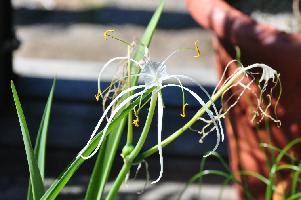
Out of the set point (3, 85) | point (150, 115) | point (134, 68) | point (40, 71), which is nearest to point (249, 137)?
point (134, 68)

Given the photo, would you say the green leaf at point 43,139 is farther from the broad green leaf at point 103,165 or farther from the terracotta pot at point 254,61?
the terracotta pot at point 254,61

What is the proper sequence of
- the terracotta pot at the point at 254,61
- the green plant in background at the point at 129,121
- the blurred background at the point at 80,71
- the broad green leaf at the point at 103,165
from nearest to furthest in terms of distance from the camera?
the green plant in background at the point at 129,121, the broad green leaf at the point at 103,165, the terracotta pot at the point at 254,61, the blurred background at the point at 80,71

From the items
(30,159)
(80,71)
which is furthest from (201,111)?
(80,71)

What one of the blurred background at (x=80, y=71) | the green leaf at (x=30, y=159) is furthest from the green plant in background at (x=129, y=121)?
the blurred background at (x=80, y=71)

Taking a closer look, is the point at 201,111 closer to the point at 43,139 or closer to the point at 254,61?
the point at 43,139

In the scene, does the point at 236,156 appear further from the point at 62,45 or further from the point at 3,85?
the point at 62,45

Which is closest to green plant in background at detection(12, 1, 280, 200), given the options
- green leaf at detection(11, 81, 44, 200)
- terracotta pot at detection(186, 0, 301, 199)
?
green leaf at detection(11, 81, 44, 200)
